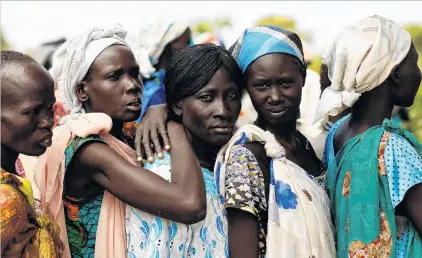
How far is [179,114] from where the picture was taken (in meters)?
3.69

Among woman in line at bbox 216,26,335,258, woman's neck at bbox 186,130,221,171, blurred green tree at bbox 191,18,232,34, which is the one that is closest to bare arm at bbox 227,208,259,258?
woman in line at bbox 216,26,335,258

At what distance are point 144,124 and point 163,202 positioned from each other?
562 millimetres

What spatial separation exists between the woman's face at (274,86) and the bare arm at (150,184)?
54 cm

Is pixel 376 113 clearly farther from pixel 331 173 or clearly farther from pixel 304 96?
pixel 304 96

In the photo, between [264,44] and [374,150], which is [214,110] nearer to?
[264,44]

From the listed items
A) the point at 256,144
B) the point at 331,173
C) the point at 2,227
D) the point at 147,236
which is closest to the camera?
the point at 2,227

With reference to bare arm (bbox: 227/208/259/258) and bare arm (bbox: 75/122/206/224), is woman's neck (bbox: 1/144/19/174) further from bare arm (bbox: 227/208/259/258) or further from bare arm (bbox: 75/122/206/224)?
bare arm (bbox: 227/208/259/258)

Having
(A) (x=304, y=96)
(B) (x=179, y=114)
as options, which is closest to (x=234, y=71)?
(B) (x=179, y=114)

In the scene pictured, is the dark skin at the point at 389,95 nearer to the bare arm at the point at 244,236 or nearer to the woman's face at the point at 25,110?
the bare arm at the point at 244,236

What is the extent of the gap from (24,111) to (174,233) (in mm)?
922

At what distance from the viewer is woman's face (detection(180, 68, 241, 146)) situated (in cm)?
354

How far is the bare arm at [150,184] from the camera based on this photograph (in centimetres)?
324

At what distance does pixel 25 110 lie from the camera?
2957 millimetres

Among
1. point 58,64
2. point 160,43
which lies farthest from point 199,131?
point 160,43
